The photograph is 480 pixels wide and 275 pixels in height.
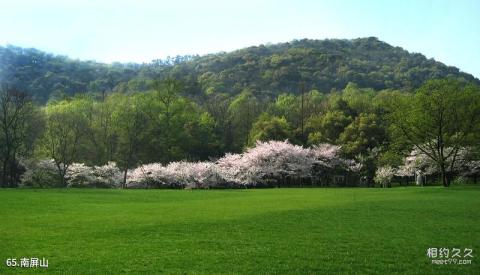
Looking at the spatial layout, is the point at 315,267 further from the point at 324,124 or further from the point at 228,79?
the point at 228,79

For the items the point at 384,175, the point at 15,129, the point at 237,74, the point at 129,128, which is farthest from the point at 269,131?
the point at 237,74

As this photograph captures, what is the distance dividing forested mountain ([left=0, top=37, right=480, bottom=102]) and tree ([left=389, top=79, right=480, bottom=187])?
206ft

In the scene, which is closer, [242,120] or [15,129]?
[15,129]

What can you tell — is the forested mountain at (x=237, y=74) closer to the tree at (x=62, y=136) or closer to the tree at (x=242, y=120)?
the tree at (x=242, y=120)

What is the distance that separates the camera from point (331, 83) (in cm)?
13188

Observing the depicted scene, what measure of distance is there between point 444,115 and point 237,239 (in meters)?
41.2

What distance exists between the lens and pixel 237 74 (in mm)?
137000

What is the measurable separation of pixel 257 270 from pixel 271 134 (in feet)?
186

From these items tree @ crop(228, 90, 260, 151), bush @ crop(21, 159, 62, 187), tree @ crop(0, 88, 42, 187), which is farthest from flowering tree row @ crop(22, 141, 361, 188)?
tree @ crop(228, 90, 260, 151)

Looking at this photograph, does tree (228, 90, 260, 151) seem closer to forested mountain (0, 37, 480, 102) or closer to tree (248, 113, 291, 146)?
tree (248, 113, 291, 146)

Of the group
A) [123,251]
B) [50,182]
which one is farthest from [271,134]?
[123,251]

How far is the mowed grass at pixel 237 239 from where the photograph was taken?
39.2 feet

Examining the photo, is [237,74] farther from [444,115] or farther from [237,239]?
[237,239]

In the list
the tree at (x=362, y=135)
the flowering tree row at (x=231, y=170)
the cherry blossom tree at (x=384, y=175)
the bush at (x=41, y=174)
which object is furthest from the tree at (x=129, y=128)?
the cherry blossom tree at (x=384, y=175)
